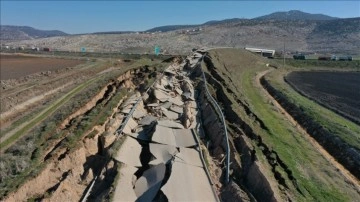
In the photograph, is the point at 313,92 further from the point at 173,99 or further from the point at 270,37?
the point at 270,37

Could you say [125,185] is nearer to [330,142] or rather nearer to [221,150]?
[221,150]

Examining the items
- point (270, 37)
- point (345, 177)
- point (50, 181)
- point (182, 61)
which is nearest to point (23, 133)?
point (50, 181)

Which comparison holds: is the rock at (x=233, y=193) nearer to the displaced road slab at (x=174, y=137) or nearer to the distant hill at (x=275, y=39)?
the displaced road slab at (x=174, y=137)

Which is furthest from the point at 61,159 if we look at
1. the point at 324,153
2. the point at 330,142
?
the point at 330,142

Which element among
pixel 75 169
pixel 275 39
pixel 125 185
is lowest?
pixel 275 39

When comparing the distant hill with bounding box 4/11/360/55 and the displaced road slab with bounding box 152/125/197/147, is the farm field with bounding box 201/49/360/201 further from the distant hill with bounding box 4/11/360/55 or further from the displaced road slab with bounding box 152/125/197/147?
the distant hill with bounding box 4/11/360/55
